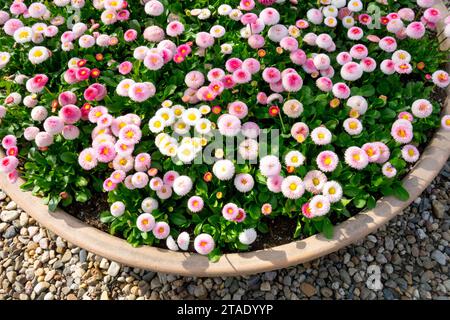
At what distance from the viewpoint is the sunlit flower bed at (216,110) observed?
82.4 inches

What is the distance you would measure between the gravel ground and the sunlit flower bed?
0.46 meters

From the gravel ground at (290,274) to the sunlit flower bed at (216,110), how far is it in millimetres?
460

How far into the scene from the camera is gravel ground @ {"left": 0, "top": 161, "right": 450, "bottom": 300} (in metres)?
2.43

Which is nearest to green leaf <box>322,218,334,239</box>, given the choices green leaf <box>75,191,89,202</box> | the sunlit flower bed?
the sunlit flower bed

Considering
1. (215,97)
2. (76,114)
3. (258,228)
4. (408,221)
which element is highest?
(215,97)

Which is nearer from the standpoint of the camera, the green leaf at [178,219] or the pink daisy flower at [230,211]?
the pink daisy flower at [230,211]

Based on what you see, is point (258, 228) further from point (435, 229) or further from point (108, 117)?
point (435, 229)

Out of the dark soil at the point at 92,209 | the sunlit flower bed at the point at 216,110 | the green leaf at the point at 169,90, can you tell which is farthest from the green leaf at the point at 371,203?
the dark soil at the point at 92,209

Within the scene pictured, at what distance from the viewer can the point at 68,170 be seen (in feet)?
7.23

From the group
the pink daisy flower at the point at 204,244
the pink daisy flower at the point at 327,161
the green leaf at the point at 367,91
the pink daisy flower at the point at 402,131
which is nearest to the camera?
the pink daisy flower at the point at 204,244

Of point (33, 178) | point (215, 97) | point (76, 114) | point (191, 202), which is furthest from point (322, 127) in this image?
point (33, 178)

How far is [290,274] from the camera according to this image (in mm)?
2477

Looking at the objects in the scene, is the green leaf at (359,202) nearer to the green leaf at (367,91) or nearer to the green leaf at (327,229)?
the green leaf at (327,229)

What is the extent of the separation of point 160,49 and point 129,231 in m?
0.94
